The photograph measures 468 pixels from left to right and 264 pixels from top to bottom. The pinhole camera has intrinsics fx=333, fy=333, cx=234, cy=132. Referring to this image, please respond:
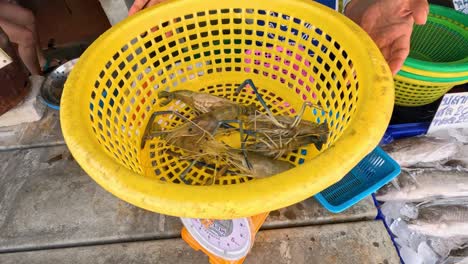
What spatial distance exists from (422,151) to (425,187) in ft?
0.60

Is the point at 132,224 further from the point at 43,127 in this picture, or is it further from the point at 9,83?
the point at 9,83

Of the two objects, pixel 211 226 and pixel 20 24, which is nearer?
pixel 211 226

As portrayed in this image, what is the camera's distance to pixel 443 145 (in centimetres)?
164

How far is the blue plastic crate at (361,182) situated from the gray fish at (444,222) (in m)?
0.28

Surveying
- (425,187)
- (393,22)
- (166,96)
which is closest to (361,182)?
(425,187)

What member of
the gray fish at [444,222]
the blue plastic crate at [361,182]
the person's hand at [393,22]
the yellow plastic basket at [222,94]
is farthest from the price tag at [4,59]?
the gray fish at [444,222]

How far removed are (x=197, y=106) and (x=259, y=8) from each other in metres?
0.47

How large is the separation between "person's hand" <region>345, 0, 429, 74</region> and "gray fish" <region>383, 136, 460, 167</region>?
1.59 ft

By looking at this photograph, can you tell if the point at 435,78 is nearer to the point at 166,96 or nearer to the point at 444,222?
the point at 444,222

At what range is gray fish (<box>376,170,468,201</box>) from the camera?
5.03 feet

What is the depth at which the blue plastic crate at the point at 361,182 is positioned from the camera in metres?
1.38

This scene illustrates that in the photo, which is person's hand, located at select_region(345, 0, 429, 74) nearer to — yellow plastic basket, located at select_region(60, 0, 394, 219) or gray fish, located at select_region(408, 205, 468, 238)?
yellow plastic basket, located at select_region(60, 0, 394, 219)

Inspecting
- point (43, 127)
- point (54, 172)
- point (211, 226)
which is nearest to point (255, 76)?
point (211, 226)

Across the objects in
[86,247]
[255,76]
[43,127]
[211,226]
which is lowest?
[86,247]
